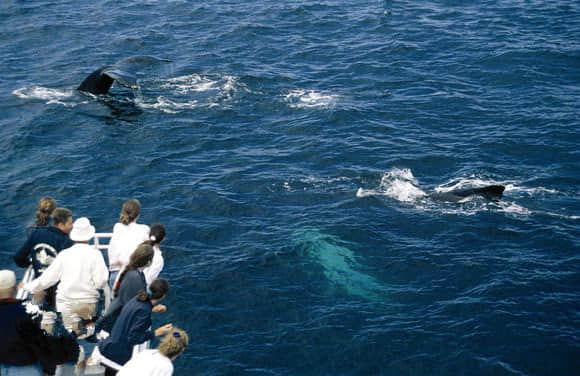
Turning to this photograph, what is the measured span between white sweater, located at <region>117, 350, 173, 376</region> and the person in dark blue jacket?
4.76 ft

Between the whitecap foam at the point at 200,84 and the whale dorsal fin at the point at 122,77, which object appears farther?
the whitecap foam at the point at 200,84

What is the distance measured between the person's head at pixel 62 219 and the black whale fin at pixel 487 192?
58.3 feet

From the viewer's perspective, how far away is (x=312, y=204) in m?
28.6

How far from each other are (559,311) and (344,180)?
10846mm

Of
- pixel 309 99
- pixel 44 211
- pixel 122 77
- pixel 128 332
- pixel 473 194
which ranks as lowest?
pixel 473 194

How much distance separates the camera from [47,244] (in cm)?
1441

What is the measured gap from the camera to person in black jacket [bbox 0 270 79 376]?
1153 cm

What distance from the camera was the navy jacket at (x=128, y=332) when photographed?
12680mm

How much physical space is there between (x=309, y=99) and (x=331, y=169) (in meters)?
7.61

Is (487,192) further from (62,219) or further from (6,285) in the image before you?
(6,285)

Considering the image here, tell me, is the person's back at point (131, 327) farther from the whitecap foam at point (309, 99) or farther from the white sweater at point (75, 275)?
the whitecap foam at point (309, 99)

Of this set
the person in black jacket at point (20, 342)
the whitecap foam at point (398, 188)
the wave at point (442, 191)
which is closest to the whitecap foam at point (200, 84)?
the whitecap foam at point (398, 188)

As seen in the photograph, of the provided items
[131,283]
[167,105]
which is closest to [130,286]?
[131,283]

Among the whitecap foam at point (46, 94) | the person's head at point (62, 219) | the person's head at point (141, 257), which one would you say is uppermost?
the person's head at point (62, 219)
